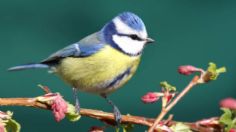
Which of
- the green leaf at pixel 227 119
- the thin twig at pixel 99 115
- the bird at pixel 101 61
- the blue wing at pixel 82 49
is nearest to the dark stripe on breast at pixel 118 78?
the bird at pixel 101 61

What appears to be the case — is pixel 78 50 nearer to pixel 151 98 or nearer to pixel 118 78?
pixel 118 78

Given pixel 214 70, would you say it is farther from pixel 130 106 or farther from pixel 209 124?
pixel 130 106

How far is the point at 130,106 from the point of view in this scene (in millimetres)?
2334

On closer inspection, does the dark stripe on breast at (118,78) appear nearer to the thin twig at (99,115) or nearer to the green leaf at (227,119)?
the thin twig at (99,115)

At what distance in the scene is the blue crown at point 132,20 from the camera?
135 cm

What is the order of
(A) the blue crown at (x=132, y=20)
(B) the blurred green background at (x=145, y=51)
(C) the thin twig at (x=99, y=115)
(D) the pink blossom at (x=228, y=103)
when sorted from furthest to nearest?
(B) the blurred green background at (x=145, y=51) < (A) the blue crown at (x=132, y=20) < (C) the thin twig at (x=99, y=115) < (D) the pink blossom at (x=228, y=103)

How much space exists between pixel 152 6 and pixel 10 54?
1.99 ft

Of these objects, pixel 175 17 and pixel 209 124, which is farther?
pixel 175 17

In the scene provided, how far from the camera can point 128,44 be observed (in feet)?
5.32

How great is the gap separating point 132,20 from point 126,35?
7.8 inches

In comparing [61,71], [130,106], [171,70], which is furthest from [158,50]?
[61,71]

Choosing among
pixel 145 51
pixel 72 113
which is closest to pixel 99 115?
pixel 72 113

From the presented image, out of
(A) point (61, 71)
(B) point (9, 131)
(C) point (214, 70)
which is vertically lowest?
(B) point (9, 131)

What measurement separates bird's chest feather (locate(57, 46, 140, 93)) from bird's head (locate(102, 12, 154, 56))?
0.02 m
